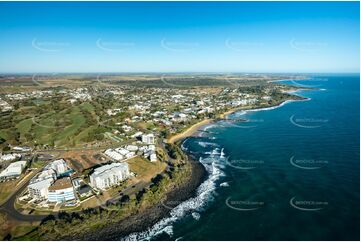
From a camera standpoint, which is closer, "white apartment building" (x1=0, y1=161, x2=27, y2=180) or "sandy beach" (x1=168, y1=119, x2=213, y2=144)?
"white apartment building" (x1=0, y1=161, x2=27, y2=180)

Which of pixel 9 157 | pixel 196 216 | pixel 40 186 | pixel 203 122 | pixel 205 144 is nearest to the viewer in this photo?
pixel 196 216

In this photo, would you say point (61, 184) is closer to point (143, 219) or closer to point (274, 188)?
point (143, 219)

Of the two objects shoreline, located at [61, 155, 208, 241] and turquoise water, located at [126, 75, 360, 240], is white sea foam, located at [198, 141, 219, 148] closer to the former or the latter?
turquoise water, located at [126, 75, 360, 240]

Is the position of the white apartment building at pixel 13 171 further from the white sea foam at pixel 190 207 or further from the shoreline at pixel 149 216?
the white sea foam at pixel 190 207

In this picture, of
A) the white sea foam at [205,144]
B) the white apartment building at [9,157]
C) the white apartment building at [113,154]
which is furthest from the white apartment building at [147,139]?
the white apartment building at [9,157]

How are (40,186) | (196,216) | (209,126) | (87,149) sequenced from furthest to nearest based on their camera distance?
(209,126) < (87,149) < (40,186) < (196,216)

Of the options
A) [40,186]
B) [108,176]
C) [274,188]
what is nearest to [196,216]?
[274,188]

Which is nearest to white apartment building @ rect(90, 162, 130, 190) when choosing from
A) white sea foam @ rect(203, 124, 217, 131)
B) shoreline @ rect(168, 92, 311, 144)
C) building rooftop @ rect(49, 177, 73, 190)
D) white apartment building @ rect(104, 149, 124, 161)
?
building rooftop @ rect(49, 177, 73, 190)
